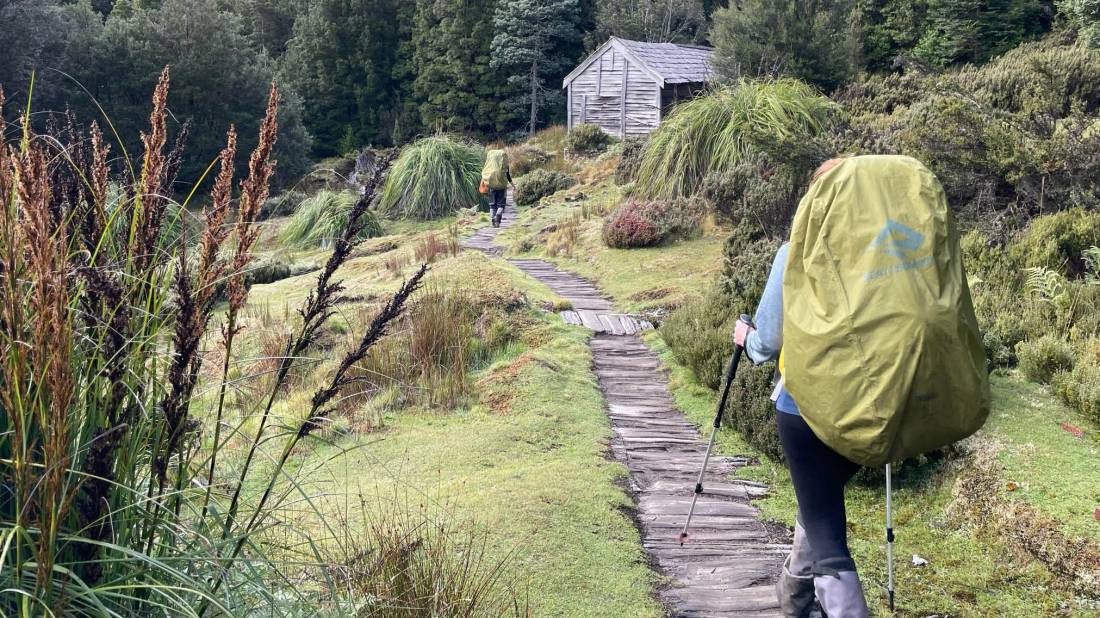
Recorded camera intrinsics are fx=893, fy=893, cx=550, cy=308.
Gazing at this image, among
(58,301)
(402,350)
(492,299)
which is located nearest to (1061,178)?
(492,299)

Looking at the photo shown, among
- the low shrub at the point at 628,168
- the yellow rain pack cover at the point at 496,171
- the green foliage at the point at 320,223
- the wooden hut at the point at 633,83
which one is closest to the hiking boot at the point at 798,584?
the yellow rain pack cover at the point at 496,171

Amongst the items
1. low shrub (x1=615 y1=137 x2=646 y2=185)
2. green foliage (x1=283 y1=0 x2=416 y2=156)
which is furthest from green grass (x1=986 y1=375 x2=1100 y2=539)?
green foliage (x1=283 y1=0 x2=416 y2=156)

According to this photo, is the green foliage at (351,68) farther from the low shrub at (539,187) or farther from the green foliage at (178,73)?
the low shrub at (539,187)

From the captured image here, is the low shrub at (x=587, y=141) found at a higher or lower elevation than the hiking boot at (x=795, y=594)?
higher

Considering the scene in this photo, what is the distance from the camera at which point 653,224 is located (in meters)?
13.1

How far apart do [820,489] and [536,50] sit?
127 ft

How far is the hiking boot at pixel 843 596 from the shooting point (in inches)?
123

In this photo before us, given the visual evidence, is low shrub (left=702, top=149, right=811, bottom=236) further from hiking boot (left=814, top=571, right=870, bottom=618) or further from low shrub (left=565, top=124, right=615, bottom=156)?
low shrub (left=565, top=124, right=615, bottom=156)

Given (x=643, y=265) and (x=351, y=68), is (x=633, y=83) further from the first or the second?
(x=643, y=265)

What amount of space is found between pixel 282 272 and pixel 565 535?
35.6 ft

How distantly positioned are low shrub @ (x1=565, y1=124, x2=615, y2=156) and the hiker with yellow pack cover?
1029 inches

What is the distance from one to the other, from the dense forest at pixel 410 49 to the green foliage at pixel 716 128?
5026mm

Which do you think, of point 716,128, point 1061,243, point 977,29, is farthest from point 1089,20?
point 1061,243

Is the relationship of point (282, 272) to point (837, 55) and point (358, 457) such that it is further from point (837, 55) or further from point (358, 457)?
point (837, 55)
